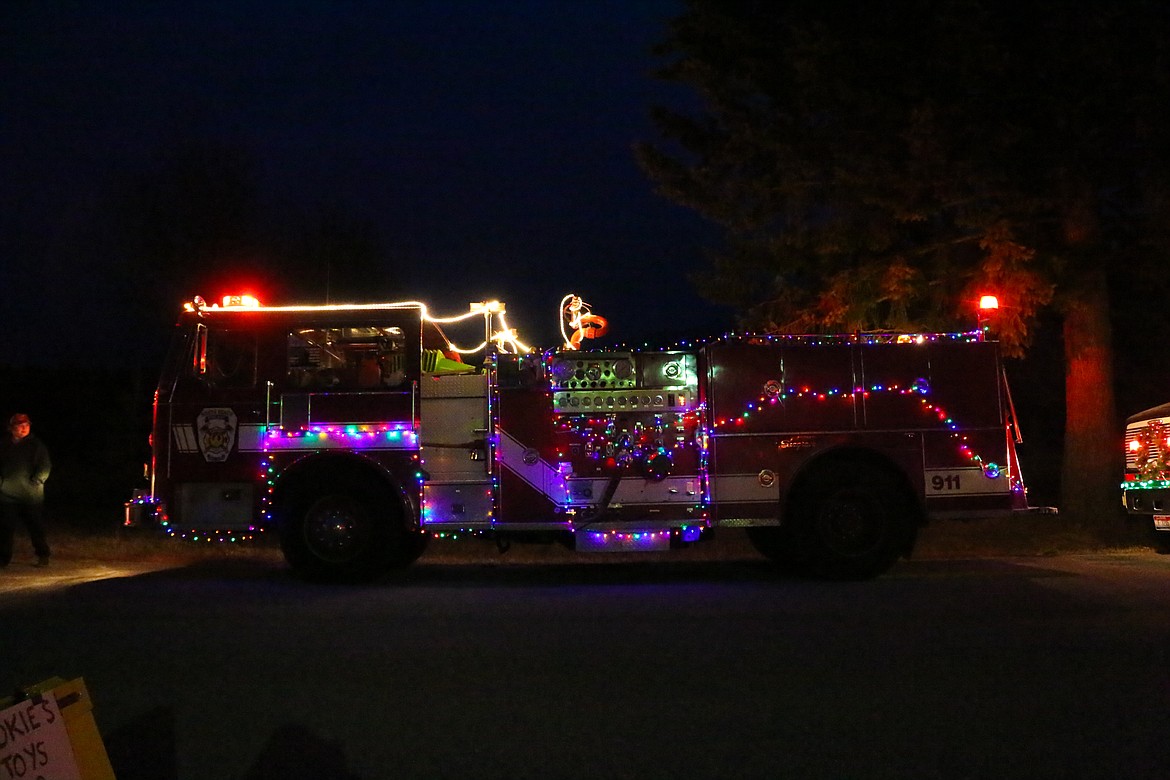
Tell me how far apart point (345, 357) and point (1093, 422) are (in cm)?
965

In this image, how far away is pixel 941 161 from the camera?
Answer: 1218cm

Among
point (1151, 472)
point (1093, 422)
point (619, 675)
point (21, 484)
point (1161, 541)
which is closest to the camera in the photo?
point (619, 675)

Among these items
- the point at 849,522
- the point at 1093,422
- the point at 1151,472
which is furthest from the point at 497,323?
the point at 1093,422

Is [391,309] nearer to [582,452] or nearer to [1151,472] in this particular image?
[582,452]

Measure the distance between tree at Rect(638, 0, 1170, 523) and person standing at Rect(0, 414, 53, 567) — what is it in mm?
8651

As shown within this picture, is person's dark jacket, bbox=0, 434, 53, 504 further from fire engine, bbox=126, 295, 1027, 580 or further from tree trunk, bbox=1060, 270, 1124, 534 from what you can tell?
tree trunk, bbox=1060, 270, 1124, 534

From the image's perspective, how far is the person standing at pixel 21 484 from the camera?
11.3m

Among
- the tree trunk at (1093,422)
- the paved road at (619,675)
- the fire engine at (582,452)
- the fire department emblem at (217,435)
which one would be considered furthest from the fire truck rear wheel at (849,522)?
the fire department emblem at (217,435)

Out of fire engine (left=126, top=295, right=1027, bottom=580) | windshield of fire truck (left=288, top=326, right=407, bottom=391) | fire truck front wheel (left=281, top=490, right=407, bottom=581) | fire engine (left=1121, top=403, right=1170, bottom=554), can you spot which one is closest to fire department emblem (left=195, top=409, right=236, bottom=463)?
fire engine (left=126, top=295, right=1027, bottom=580)

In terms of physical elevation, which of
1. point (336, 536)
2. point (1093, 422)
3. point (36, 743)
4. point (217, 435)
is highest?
point (1093, 422)

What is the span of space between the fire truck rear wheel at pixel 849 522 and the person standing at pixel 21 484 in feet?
26.7

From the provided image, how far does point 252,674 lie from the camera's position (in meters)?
6.31

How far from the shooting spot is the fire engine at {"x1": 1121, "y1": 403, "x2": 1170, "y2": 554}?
11266 mm

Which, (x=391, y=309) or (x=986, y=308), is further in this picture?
(x=986, y=308)
